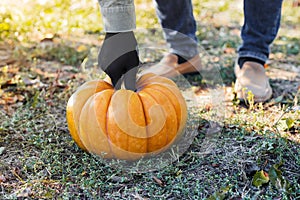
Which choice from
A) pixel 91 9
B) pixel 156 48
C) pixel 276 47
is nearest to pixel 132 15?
pixel 156 48

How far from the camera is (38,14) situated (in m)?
3.41

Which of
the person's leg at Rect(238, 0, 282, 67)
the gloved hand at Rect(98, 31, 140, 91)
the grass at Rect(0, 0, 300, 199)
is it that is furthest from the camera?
the person's leg at Rect(238, 0, 282, 67)

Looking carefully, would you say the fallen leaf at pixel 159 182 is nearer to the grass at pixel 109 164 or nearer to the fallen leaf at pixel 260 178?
the grass at pixel 109 164

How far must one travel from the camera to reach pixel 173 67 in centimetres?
255

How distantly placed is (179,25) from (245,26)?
407 mm

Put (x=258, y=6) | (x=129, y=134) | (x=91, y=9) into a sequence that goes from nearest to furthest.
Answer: (x=129, y=134), (x=258, y=6), (x=91, y=9)

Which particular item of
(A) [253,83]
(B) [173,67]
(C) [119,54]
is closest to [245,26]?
(A) [253,83]

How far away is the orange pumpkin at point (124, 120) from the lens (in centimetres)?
161

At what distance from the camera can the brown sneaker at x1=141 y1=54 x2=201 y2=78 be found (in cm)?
253

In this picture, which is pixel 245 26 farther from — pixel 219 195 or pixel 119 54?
pixel 219 195

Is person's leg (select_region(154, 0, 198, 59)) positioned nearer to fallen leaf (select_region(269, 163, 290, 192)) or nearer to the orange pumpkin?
the orange pumpkin

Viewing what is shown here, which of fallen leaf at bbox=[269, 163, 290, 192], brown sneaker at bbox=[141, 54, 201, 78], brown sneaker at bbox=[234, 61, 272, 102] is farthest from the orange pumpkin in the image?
brown sneaker at bbox=[141, 54, 201, 78]

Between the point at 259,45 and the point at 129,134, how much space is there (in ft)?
3.60

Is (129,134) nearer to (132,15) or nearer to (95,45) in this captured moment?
(132,15)
